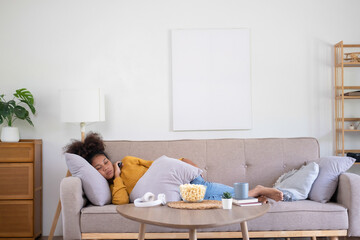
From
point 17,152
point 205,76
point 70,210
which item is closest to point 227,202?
point 70,210

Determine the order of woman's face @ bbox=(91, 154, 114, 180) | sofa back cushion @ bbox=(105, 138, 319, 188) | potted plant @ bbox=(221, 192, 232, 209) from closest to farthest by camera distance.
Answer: potted plant @ bbox=(221, 192, 232, 209), woman's face @ bbox=(91, 154, 114, 180), sofa back cushion @ bbox=(105, 138, 319, 188)

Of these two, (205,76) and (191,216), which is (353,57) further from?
(191,216)

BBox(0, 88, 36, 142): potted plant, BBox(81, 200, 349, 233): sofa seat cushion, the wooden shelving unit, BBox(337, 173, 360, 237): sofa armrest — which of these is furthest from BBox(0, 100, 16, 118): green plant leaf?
the wooden shelving unit

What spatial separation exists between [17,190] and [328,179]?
255cm

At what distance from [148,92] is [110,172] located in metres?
1.05

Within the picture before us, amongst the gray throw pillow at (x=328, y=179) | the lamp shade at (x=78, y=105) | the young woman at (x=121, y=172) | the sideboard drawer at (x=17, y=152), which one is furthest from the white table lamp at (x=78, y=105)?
the gray throw pillow at (x=328, y=179)

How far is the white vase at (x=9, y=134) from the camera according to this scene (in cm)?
382

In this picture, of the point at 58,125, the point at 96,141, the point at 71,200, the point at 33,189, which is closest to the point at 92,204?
the point at 71,200

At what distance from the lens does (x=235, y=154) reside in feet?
11.8

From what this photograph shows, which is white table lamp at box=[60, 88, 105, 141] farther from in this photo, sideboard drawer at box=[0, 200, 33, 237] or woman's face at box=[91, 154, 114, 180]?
sideboard drawer at box=[0, 200, 33, 237]

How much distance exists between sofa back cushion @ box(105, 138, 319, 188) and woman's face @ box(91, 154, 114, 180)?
0.27 metres

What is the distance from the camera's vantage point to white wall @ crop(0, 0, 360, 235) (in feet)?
13.4

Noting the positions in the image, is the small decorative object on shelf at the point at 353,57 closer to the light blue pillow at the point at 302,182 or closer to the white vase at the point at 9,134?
the light blue pillow at the point at 302,182

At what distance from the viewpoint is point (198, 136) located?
4.05 meters
